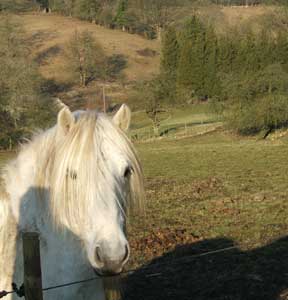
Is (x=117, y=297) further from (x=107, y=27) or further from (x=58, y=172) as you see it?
(x=107, y=27)

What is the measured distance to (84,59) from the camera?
6494cm

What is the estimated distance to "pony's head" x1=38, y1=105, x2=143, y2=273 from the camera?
254 cm

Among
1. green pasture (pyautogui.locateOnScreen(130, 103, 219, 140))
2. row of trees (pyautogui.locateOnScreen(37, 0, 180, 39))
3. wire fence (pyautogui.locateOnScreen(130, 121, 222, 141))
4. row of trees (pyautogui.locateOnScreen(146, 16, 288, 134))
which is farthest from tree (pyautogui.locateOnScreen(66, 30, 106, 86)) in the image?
wire fence (pyautogui.locateOnScreen(130, 121, 222, 141))

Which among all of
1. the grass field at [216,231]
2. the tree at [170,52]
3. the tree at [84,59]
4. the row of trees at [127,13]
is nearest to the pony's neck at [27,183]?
the grass field at [216,231]

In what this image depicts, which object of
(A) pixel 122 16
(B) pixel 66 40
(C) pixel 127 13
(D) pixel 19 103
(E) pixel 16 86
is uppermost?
(C) pixel 127 13

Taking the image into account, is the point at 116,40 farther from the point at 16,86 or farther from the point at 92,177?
the point at 92,177

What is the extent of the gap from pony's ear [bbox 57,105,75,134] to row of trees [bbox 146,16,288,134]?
30985 millimetres

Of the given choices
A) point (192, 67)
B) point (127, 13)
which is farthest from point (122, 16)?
point (192, 67)

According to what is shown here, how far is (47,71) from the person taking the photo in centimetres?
6894

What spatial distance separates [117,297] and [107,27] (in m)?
86.8

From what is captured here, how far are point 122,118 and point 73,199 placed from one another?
0.60 meters

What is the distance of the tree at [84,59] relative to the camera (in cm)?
6456

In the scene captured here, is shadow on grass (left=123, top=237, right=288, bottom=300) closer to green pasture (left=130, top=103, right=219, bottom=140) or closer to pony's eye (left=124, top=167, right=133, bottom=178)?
pony's eye (left=124, top=167, right=133, bottom=178)

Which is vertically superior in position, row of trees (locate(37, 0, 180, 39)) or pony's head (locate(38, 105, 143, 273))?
row of trees (locate(37, 0, 180, 39))
